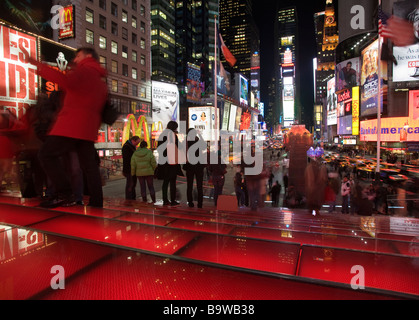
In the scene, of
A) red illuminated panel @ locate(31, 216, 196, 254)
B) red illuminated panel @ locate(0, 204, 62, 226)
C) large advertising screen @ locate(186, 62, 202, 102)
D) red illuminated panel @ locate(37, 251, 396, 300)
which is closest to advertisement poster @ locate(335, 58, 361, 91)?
large advertising screen @ locate(186, 62, 202, 102)

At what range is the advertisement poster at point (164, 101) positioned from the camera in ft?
138

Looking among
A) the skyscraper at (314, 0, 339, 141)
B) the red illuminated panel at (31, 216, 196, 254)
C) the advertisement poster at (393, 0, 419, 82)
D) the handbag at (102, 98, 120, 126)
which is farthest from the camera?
the skyscraper at (314, 0, 339, 141)

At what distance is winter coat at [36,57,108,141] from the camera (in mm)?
3189

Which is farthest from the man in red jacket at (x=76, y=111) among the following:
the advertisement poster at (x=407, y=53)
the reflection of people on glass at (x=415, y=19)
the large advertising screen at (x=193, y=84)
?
the advertisement poster at (x=407, y=53)

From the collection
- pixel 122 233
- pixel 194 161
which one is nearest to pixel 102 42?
pixel 194 161

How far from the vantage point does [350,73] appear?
64125mm

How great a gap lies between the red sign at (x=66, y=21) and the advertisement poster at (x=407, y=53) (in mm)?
44665

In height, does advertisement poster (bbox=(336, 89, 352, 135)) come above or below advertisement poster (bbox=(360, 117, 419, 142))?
above

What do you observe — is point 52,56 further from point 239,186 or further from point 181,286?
point 181,286

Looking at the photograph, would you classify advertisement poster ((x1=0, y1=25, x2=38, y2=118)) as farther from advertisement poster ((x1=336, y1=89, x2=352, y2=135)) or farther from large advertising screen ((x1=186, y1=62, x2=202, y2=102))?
advertisement poster ((x1=336, y1=89, x2=352, y2=135))

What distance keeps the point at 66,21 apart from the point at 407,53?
46.7 metres

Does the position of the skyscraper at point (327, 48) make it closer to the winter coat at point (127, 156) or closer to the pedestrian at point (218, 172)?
the pedestrian at point (218, 172)

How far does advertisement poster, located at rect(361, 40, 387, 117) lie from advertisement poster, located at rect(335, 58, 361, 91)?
518 cm
